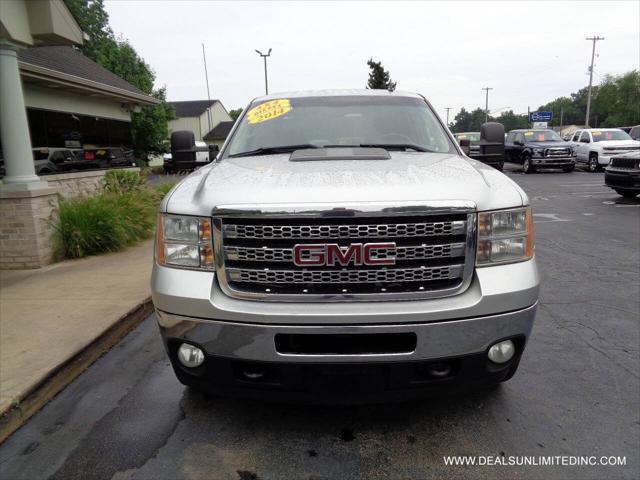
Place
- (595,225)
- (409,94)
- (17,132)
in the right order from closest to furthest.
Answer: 1. (409,94)
2. (17,132)
3. (595,225)

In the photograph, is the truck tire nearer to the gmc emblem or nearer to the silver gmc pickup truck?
the silver gmc pickup truck

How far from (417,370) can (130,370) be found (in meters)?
2.23

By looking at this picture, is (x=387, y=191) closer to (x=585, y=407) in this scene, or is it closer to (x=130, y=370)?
A: (x=585, y=407)

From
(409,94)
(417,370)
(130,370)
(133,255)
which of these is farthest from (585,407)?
(133,255)

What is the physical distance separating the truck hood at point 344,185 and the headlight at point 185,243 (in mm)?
51

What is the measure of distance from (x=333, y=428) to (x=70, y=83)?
11481mm

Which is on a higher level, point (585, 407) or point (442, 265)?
point (442, 265)

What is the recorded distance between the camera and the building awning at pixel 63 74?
10023mm

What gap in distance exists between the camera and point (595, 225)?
8.81 m

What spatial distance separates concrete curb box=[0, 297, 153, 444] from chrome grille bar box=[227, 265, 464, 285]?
1.69 meters

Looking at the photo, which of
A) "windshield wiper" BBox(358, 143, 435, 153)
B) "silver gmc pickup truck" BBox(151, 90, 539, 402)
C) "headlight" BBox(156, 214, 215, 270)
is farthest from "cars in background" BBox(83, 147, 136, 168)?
"silver gmc pickup truck" BBox(151, 90, 539, 402)

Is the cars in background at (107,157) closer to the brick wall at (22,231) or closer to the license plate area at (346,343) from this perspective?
the brick wall at (22,231)

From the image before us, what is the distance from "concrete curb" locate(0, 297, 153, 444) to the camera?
2.77 metres

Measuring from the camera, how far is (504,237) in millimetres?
2322
